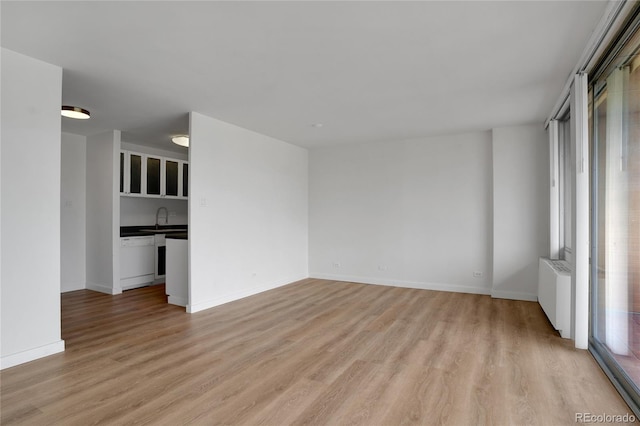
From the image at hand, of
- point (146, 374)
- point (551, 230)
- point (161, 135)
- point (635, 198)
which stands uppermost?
point (161, 135)

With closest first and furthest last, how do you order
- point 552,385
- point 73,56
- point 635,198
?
point 635,198, point 552,385, point 73,56

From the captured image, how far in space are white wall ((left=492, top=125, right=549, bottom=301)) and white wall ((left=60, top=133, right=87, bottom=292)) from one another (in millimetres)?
6662

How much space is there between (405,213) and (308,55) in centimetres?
375

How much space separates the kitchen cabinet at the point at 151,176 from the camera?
5.84m

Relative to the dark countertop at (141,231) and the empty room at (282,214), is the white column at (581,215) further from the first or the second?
the dark countertop at (141,231)

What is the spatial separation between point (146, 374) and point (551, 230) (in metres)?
4.91

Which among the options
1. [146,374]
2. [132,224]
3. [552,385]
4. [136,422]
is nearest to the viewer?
[136,422]

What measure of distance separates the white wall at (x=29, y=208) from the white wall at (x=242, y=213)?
153 cm

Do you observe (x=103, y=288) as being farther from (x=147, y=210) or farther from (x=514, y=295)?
(x=514, y=295)

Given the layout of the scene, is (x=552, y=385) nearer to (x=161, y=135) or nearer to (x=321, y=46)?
(x=321, y=46)

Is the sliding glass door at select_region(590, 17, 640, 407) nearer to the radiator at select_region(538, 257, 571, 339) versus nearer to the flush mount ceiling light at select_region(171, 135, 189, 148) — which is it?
the radiator at select_region(538, 257, 571, 339)

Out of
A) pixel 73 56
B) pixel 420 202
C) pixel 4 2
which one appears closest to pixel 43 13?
pixel 4 2

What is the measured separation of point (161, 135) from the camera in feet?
18.6

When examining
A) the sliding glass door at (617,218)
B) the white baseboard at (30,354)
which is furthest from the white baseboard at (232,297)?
the sliding glass door at (617,218)
